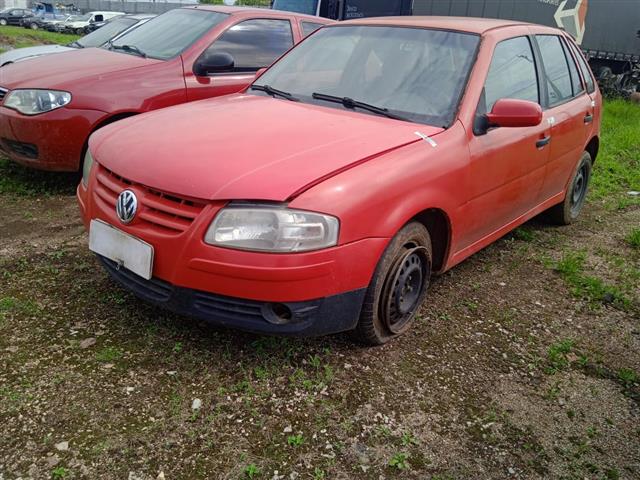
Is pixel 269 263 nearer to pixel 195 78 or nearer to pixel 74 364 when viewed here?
pixel 74 364

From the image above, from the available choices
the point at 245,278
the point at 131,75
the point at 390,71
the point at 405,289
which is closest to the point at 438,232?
the point at 405,289

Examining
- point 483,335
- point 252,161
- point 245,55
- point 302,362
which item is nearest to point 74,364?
point 302,362

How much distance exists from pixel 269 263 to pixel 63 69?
140 inches

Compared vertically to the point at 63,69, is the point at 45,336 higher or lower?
lower

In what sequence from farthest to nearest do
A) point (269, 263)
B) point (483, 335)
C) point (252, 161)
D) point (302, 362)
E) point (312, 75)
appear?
point (312, 75), point (483, 335), point (302, 362), point (252, 161), point (269, 263)

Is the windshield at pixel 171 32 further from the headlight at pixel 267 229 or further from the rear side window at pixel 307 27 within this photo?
the headlight at pixel 267 229

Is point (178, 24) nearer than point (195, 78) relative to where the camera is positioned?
No

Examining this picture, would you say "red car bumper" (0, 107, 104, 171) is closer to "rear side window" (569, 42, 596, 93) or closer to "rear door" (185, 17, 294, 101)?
"rear door" (185, 17, 294, 101)

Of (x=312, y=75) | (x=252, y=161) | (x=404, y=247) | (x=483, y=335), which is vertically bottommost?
(x=483, y=335)

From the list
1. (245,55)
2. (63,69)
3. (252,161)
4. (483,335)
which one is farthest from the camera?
(245,55)

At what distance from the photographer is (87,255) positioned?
3711 mm

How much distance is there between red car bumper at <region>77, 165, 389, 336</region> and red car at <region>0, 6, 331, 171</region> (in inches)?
90.3

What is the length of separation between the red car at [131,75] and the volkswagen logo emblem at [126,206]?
227cm

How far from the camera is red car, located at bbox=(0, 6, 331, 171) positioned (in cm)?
454
